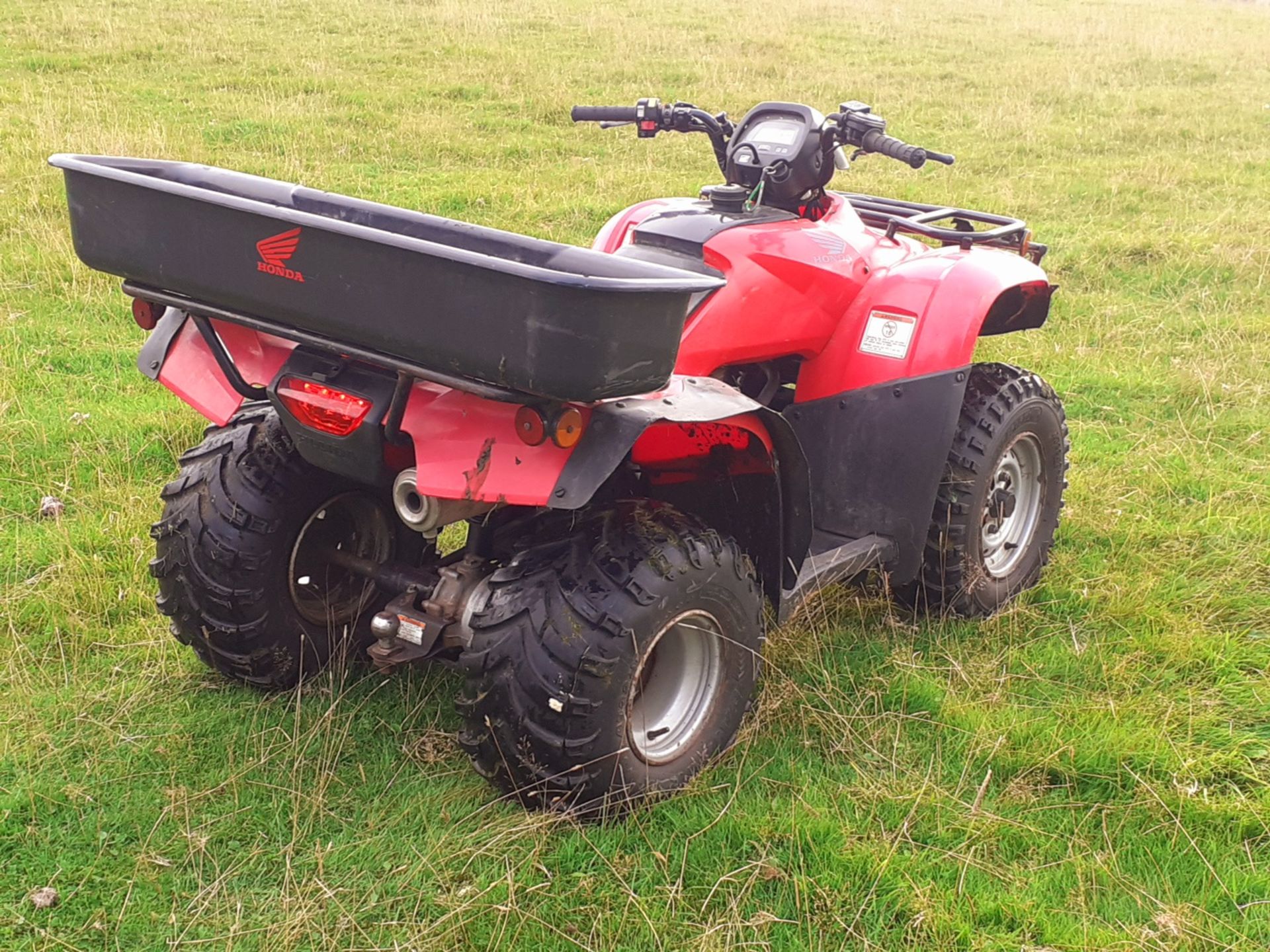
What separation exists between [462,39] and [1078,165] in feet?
25.1

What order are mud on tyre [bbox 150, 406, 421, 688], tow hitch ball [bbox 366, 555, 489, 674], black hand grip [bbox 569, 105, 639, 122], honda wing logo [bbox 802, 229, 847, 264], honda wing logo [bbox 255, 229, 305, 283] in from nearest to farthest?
honda wing logo [bbox 255, 229, 305, 283] < tow hitch ball [bbox 366, 555, 489, 674] < mud on tyre [bbox 150, 406, 421, 688] < honda wing logo [bbox 802, 229, 847, 264] < black hand grip [bbox 569, 105, 639, 122]

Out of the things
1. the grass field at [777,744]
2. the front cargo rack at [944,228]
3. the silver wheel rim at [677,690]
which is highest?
the front cargo rack at [944,228]

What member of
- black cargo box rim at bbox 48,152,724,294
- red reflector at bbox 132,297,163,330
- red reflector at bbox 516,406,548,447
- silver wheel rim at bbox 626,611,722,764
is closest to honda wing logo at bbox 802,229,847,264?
black cargo box rim at bbox 48,152,724,294

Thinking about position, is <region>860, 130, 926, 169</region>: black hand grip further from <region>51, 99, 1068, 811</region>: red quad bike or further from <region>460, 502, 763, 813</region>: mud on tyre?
<region>460, 502, 763, 813</region>: mud on tyre

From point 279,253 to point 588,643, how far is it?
1.06m

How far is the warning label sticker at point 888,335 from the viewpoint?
11.9 feet

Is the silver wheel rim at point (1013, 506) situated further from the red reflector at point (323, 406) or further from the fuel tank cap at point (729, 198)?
the red reflector at point (323, 406)

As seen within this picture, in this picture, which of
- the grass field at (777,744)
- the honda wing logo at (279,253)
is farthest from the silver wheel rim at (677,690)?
the honda wing logo at (279,253)

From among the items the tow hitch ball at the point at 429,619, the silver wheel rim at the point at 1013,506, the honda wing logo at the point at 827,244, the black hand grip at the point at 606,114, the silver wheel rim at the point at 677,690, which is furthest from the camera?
the silver wheel rim at the point at 1013,506

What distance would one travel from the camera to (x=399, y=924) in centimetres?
260

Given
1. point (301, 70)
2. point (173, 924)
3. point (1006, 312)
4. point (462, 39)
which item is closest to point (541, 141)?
point (301, 70)

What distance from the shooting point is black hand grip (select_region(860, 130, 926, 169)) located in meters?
3.45

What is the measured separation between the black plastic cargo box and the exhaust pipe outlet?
1.15 ft

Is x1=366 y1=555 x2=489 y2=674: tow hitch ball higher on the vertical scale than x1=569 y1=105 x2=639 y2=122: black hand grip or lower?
lower
